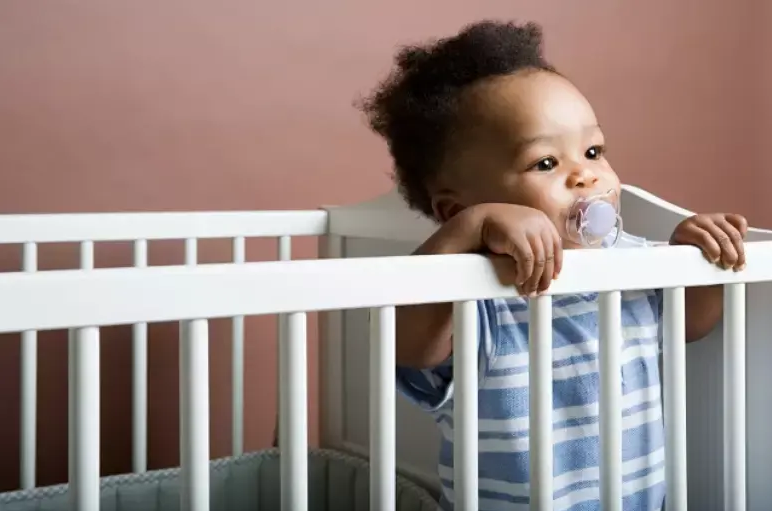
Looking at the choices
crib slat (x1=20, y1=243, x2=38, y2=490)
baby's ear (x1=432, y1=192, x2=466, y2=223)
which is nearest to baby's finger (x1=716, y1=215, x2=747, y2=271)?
baby's ear (x1=432, y1=192, x2=466, y2=223)

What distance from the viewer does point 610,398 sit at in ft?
2.46

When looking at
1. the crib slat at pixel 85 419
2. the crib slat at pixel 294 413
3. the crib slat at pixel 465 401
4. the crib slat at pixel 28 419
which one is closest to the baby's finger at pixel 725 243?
the crib slat at pixel 465 401

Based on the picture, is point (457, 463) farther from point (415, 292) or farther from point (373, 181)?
point (373, 181)

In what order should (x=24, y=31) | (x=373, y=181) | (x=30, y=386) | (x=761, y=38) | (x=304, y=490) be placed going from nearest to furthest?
(x=304, y=490) < (x=30, y=386) < (x=24, y=31) < (x=373, y=181) < (x=761, y=38)

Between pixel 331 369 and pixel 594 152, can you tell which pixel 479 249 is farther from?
pixel 331 369

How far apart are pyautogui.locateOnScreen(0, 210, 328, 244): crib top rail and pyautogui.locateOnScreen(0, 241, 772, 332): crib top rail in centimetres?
58

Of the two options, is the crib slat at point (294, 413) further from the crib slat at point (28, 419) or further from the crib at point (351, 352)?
the crib slat at point (28, 419)

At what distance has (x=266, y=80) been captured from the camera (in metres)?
1.42

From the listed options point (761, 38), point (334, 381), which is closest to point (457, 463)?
point (334, 381)

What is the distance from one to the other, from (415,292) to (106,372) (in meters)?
0.80

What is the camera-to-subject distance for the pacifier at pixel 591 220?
2.84 feet

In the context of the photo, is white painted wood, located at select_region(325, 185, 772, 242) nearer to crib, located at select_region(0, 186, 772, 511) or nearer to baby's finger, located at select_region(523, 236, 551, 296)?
crib, located at select_region(0, 186, 772, 511)

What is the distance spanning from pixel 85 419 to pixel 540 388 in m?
0.31

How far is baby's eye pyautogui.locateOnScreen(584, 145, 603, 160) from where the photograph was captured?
924mm
